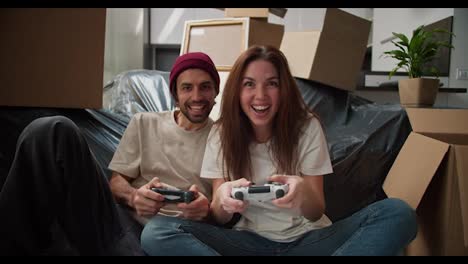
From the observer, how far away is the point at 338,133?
1.47 meters

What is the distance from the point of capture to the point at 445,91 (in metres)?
1.94

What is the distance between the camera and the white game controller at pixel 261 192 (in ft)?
2.62

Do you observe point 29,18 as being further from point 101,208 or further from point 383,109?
point 383,109

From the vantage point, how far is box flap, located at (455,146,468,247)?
95cm

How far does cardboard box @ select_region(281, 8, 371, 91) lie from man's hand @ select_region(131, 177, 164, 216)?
95 cm

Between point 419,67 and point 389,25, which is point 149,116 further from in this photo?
point 389,25

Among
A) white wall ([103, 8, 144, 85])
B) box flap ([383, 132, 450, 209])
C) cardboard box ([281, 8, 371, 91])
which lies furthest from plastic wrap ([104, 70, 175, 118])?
box flap ([383, 132, 450, 209])

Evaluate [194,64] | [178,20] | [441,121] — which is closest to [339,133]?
[441,121]

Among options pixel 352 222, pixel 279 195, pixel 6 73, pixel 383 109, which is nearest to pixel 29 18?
pixel 6 73

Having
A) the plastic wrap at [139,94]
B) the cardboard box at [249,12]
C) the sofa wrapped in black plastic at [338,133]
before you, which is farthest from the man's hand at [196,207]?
the cardboard box at [249,12]

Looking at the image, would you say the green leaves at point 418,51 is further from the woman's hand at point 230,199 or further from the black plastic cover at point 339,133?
the woman's hand at point 230,199

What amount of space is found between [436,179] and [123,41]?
215cm

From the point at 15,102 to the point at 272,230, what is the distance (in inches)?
34.7

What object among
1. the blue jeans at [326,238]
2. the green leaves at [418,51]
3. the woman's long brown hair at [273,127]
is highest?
the green leaves at [418,51]
